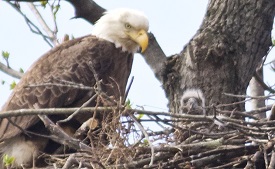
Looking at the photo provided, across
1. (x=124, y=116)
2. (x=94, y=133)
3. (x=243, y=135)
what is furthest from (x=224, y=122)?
(x=94, y=133)

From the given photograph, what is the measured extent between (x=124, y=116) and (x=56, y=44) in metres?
1.81

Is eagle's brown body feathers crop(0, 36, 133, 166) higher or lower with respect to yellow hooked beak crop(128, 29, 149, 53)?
lower

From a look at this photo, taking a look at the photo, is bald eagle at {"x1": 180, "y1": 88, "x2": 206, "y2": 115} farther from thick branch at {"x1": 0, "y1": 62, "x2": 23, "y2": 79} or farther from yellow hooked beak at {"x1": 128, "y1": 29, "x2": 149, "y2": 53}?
thick branch at {"x1": 0, "y1": 62, "x2": 23, "y2": 79}

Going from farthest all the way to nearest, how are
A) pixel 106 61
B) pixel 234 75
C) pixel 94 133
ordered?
1. pixel 106 61
2. pixel 234 75
3. pixel 94 133

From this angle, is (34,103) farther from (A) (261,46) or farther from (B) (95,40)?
(A) (261,46)

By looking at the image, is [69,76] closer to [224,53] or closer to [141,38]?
[141,38]

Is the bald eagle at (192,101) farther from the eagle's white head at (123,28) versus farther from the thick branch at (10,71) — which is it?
the thick branch at (10,71)

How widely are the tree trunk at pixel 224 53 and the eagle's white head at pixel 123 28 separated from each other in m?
0.65

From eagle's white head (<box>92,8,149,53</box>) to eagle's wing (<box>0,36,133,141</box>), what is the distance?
0.34 feet

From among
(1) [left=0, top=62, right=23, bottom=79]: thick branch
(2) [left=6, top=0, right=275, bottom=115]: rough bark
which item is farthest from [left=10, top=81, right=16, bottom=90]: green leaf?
(2) [left=6, top=0, right=275, bottom=115]: rough bark

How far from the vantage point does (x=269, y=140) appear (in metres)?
5.36

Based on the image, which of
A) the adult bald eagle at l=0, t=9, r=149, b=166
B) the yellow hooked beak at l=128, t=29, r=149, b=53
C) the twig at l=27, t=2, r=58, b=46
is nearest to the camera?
the adult bald eagle at l=0, t=9, r=149, b=166

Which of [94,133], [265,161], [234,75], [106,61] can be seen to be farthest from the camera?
[106,61]

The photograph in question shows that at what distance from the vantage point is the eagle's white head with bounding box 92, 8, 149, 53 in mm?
7219
